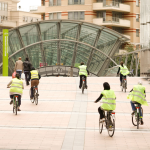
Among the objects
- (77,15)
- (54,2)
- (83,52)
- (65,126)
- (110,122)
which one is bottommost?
(65,126)

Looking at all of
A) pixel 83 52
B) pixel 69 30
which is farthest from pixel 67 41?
pixel 83 52

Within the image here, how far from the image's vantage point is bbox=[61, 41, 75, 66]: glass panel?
42.0m

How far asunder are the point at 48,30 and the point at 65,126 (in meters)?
29.5

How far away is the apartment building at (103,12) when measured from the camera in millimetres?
55188

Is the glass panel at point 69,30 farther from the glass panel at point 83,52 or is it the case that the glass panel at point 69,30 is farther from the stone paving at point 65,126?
the stone paving at point 65,126

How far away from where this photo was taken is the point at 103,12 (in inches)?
2213

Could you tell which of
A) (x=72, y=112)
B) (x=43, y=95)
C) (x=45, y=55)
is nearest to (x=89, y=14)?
(x=45, y=55)

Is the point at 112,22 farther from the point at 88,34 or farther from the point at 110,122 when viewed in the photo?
the point at 110,122

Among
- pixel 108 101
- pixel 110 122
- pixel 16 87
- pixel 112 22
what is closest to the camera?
pixel 110 122

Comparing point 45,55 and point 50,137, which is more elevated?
point 45,55

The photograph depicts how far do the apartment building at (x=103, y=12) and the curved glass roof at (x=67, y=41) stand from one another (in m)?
14.2

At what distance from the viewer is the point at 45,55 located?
42438 millimetres

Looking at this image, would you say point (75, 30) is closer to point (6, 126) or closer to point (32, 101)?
point (32, 101)

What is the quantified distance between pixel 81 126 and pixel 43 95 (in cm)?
716
